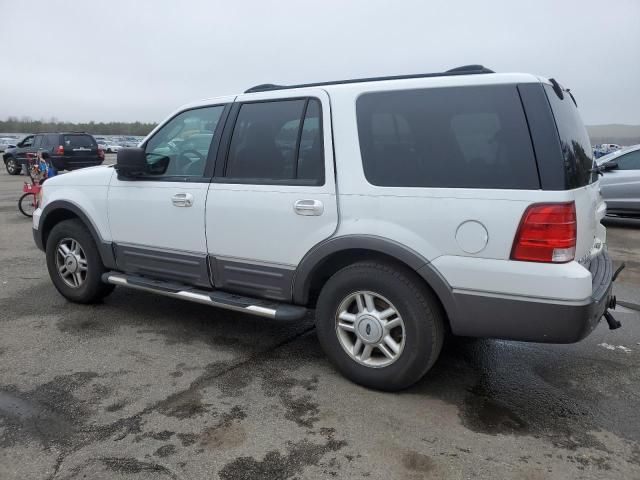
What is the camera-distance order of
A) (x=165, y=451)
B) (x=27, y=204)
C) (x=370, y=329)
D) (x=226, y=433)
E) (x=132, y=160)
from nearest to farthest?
(x=165, y=451) → (x=226, y=433) → (x=370, y=329) → (x=132, y=160) → (x=27, y=204)

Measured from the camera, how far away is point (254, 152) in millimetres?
3959

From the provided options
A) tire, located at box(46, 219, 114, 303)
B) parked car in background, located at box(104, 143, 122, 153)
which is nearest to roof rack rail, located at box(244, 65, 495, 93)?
tire, located at box(46, 219, 114, 303)

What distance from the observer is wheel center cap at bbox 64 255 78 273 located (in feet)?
16.7

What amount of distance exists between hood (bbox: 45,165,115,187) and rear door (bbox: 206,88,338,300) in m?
1.31

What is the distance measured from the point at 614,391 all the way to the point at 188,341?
3.07m

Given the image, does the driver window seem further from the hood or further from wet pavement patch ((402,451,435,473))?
wet pavement patch ((402,451,435,473))

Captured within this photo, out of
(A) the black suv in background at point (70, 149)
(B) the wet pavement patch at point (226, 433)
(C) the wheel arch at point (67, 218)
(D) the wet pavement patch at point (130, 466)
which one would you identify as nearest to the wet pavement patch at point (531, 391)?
(B) the wet pavement patch at point (226, 433)

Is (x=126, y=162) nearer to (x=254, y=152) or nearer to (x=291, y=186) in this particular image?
(x=254, y=152)

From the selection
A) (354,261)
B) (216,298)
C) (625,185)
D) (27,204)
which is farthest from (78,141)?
(354,261)

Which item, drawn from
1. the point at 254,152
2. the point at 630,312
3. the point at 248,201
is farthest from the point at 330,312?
the point at 630,312

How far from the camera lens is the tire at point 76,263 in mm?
4973

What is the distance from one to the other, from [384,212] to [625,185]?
8540 mm

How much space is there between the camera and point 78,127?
79.4m

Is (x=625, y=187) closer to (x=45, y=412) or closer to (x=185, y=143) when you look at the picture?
(x=185, y=143)
